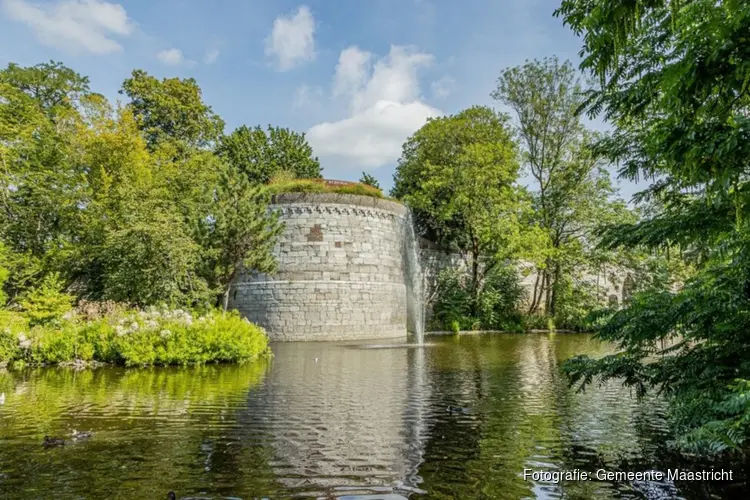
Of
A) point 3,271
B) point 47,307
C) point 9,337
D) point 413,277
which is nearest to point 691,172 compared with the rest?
point 9,337

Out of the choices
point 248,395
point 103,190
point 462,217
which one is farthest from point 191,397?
point 462,217

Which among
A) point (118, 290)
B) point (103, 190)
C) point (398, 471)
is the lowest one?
point (398, 471)

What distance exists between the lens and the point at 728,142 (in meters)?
3.08

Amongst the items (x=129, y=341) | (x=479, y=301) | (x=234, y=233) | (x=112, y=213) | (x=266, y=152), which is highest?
(x=266, y=152)

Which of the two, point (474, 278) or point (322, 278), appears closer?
point (322, 278)

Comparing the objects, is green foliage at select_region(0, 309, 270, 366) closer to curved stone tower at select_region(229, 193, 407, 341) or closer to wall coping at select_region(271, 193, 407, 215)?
curved stone tower at select_region(229, 193, 407, 341)

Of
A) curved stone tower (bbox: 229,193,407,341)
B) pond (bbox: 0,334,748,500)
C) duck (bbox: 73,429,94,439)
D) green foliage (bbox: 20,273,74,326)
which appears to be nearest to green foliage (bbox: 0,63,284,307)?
green foliage (bbox: 20,273,74,326)

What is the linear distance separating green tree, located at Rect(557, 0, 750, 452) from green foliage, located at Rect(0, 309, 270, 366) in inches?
420

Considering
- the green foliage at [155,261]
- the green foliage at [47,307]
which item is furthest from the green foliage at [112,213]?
the green foliage at [47,307]

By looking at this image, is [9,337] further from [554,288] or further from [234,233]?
[554,288]

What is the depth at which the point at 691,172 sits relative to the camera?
11.3 ft

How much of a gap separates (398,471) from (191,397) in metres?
5.49

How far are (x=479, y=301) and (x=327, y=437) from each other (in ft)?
83.4

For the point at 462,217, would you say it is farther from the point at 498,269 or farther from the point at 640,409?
the point at 640,409
